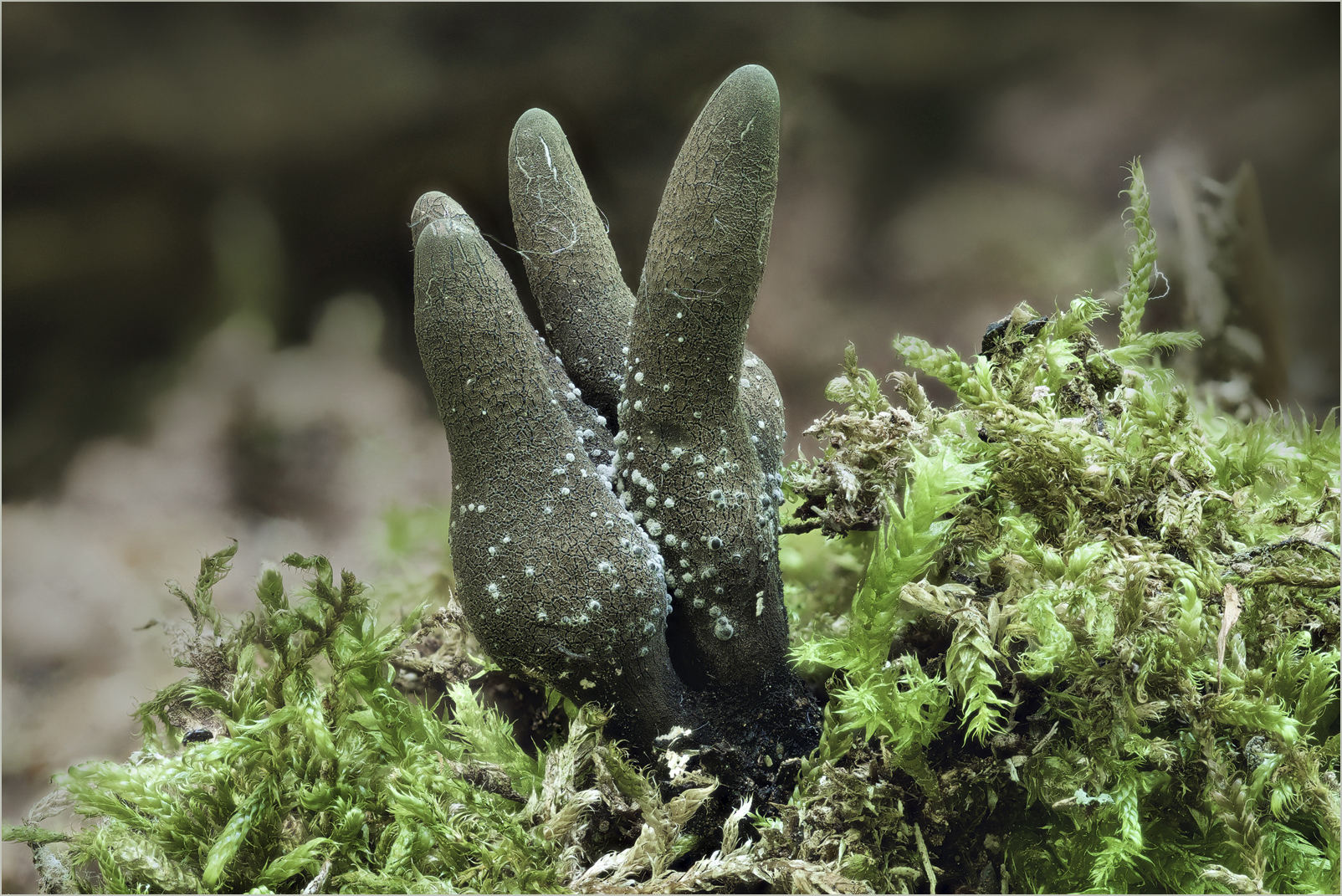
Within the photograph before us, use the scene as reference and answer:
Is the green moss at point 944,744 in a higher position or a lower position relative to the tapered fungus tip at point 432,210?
lower

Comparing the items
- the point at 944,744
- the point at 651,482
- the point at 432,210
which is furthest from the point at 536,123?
the point at 944,744

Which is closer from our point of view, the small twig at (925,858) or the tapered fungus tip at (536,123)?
the small twig at (925,858)

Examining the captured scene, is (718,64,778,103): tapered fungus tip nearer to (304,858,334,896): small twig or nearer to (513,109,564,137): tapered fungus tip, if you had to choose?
(513,109,564,137): tapered fungus tip

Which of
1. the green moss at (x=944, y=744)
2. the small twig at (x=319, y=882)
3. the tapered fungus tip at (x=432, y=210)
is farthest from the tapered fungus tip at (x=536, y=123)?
the small twig at (x=319, y=882)

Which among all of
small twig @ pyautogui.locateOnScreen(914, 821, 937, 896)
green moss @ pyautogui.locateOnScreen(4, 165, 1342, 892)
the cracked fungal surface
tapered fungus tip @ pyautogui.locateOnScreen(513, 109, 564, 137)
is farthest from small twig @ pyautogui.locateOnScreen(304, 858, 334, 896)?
tapered fungus tip @ pyautogui.locateOnScreen(513, 109, 564, 137)

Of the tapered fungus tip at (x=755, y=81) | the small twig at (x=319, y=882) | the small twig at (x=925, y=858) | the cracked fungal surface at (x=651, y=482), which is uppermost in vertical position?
the tapered fungus tip at (x=755, y=81)

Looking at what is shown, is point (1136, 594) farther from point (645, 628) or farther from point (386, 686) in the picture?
point (386, 686)

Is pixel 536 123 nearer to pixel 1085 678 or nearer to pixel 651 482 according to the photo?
pixel 651 482

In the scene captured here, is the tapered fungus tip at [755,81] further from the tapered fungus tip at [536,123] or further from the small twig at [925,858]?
the small twig at [925,858]
